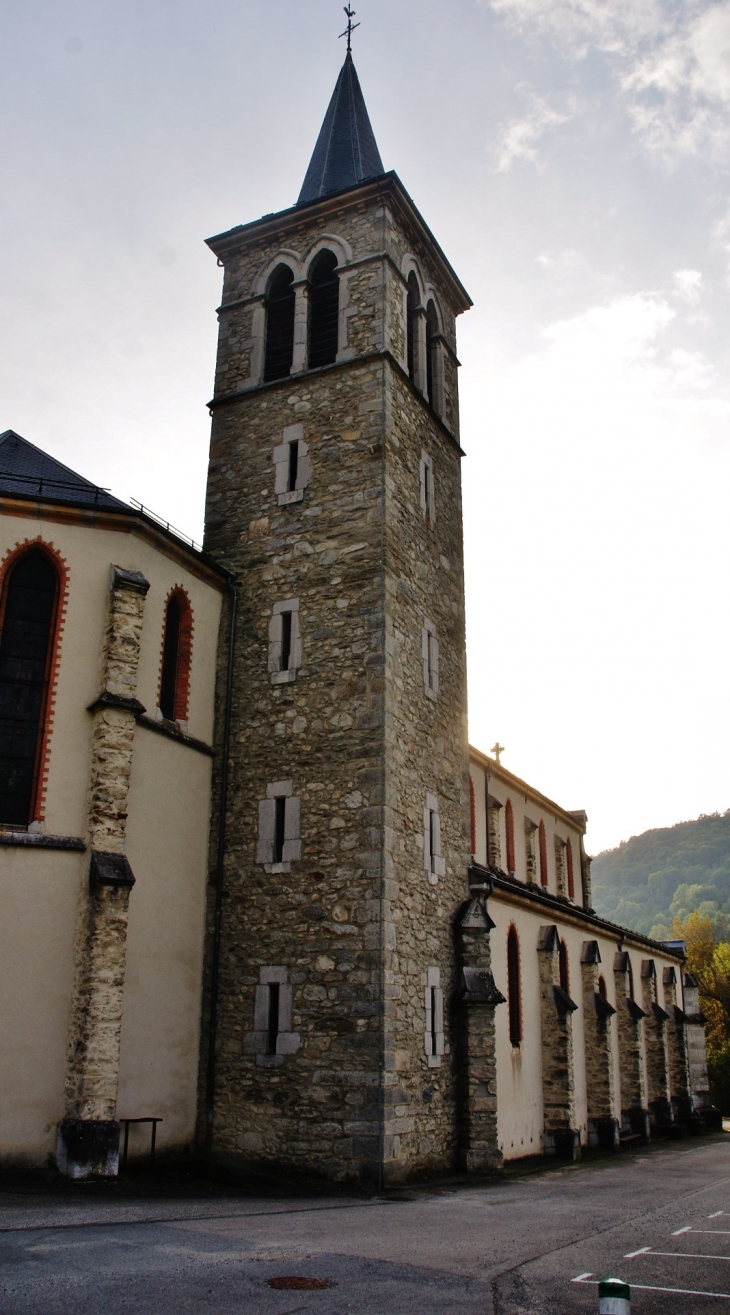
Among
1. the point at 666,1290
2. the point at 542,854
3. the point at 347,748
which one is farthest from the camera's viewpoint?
the point at 542,854

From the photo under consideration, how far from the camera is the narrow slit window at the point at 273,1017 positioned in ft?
49.1

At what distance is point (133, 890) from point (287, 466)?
27.3 feet

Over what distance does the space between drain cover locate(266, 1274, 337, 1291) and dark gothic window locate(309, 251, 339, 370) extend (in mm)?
15483

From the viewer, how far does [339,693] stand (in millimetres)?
16297

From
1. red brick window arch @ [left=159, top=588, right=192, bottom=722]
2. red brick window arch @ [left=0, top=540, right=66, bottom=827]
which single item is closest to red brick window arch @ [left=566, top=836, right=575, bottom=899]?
red brick window arch @ [left=159, top=588, right=192, bottom=722]

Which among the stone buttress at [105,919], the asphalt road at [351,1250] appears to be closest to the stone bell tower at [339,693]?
the asphalt road at [351,1250]

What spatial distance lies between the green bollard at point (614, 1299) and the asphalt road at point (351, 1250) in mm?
3104

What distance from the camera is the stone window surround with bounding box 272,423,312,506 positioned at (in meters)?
18.2

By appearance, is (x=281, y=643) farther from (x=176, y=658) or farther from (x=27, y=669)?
(x=27, y=669)

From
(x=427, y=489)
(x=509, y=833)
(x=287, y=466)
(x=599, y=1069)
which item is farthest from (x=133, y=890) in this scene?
(x=599, y=1069)

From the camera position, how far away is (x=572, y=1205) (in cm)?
1305

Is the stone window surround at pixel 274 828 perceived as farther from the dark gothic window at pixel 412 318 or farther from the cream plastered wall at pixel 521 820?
the cream plastered wall at pixel 521 820

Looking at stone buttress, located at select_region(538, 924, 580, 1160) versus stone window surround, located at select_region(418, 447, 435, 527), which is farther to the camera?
stone buttress, located at select_region(538, 924, 580, 1160)

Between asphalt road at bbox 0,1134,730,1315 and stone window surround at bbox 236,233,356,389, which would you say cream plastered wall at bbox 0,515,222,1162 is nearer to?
asphalt road at bbox 0,1134,730,1315
